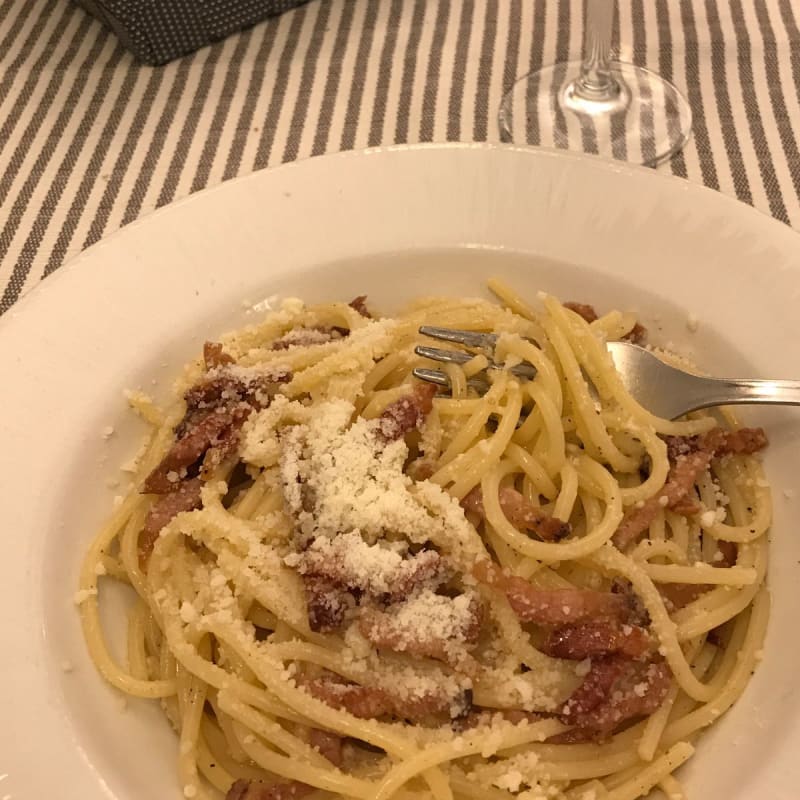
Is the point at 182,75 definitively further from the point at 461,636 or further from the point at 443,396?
the point at 461,636

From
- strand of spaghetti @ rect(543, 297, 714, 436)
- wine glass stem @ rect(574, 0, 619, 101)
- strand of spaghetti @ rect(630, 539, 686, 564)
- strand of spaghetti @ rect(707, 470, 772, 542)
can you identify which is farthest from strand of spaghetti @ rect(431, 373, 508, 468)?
wine glass stem @ rect(574, 0, 619, 101)

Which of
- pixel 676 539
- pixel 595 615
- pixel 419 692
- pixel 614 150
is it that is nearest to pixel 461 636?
pixel 419 692

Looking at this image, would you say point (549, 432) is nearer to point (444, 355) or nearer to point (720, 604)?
point (444, 355)

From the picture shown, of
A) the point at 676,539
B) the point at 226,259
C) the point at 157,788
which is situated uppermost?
A: the point at 226,259

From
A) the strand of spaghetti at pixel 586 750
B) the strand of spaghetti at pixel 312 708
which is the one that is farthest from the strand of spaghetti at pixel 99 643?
the strand of spaghetti at pixel 586 750

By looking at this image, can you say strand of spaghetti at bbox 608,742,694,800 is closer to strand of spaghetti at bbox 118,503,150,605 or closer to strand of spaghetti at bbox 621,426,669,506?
strand of spaghetti at bbox 621,426,669,506

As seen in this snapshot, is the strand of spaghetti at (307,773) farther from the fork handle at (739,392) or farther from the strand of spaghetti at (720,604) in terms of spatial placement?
the fork handle at (739,392)

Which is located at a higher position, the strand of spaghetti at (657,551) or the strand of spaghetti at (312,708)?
the strand of spaghetti at (312,708)
